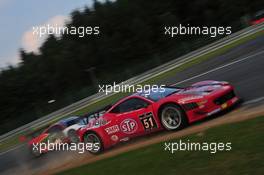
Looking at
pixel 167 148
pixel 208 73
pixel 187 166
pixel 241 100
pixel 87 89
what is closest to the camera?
pixel 187 166

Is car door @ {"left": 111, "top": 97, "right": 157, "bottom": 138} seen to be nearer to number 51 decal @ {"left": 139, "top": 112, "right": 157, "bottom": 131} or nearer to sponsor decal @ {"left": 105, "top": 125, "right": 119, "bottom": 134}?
number 51 decal @ {"left": 139, "top": 112, "right": 157, "bottom": 131}

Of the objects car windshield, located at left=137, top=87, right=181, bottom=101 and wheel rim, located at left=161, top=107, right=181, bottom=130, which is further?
car windshield, located at left=137, top=87, right=181, bottom=101

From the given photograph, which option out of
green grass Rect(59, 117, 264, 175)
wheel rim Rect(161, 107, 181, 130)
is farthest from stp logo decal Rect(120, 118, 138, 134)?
green grass Rect(59, 117, 264, 175)

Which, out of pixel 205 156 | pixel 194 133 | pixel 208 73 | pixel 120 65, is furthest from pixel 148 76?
Result: pixel 120 65

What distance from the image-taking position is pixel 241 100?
1105cm

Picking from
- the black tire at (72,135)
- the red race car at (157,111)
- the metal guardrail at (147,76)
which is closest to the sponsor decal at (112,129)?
the red race car at (157,111)

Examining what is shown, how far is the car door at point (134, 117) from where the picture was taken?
10.3m

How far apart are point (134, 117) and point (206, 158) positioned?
4.06 meters

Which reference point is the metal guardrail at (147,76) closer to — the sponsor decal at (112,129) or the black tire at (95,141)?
the black tire at (95,141)

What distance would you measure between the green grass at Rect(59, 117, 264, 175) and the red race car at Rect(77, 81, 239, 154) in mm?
1216

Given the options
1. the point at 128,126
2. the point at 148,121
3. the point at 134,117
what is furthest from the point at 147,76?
the point at 148,121

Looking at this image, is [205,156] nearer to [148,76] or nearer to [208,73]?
[208,73]

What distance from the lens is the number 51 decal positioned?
403 inches

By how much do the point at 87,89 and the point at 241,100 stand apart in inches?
803
